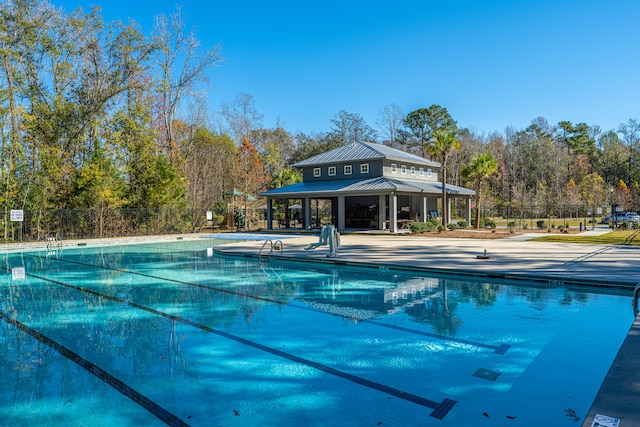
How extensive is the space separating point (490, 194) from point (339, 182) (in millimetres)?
27055

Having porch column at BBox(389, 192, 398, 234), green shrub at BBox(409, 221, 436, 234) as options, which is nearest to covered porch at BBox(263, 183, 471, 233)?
porch column at BBox(389, 192, 398, 234)

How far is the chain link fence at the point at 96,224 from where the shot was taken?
21.0 meters

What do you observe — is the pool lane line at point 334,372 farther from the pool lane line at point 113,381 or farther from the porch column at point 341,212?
the porch column at point 341,212

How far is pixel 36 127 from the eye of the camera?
22.1 metres

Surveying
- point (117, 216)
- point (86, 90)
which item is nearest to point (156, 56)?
point (86, 90)

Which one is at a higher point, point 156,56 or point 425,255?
point 156,56

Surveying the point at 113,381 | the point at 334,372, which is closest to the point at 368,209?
the point at 334,372

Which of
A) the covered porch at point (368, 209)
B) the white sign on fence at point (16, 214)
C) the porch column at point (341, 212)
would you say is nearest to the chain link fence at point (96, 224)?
the white sign on fence at point (16, 214)

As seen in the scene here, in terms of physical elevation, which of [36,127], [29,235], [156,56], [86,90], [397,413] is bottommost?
[397,413]

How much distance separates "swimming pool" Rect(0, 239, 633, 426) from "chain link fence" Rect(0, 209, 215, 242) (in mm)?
13484

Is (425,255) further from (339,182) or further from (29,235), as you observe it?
(29,235)

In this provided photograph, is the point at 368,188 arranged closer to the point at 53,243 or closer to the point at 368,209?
the point at 368,209

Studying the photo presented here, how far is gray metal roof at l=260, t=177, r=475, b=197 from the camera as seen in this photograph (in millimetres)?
23703

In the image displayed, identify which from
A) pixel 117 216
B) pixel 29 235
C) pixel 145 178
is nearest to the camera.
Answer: pixel 29 235
